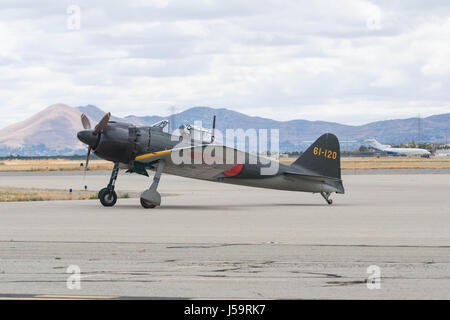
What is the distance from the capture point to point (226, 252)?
12.8 meters

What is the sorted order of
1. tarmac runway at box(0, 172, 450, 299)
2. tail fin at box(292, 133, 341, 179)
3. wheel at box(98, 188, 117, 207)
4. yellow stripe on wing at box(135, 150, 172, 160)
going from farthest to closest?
tail fin at box(292, 133, 341, 179)
wheel at box(98, 188, 117, 207)
yellow stripe on wing at box(135, 150, 172, 160)
tarmac runway at box(0, 172, 450, 299)

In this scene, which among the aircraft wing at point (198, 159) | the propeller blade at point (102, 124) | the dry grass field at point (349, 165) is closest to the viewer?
the propeller blade at point (102, 124)

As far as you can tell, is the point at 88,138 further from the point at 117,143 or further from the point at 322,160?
the point at 322,160

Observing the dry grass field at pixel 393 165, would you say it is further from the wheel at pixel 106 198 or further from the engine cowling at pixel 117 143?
the engine cowling at pixel 117 143

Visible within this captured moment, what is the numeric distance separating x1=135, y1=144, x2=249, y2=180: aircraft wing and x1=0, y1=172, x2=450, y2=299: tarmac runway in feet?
6.34

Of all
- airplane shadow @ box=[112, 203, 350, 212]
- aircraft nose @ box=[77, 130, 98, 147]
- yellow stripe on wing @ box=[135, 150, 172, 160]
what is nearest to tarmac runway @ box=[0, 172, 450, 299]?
airplane shadow @ box=[112, 203, 350, 212]

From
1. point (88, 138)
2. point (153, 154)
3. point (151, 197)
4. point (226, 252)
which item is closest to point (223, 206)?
point (151, 197)

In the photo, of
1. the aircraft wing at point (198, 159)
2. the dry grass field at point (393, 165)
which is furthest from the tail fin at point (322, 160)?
the dry grass field at point (393, 165)

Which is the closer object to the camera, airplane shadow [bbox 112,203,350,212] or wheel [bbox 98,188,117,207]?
airplane shadow [bbox 112,203,350,212]

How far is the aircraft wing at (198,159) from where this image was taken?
24438mm

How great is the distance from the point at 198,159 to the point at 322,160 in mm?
5193

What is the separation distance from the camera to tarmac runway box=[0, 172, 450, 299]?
29.3ft

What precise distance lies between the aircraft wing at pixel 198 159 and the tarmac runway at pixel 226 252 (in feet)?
6.34

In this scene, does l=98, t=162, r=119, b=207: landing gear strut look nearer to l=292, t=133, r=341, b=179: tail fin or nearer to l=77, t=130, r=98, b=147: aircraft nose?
l=77, t=130, r=98, b=147: aircraft nose
